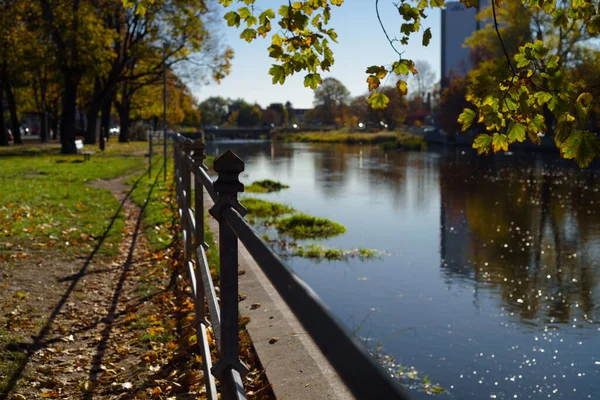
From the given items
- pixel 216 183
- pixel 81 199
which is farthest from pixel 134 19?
pixel 216 183

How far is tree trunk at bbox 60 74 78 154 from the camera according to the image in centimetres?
3042

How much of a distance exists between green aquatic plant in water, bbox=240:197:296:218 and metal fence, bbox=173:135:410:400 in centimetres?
1106

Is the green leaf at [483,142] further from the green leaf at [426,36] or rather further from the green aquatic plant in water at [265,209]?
the green aquatic plant in water at [265,209]

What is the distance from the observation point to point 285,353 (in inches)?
185

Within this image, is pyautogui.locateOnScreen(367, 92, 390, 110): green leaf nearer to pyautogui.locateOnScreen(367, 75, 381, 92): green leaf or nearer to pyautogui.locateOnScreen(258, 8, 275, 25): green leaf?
pyautogui.locateOnScreen(367, 75, 381, 92): green leaf

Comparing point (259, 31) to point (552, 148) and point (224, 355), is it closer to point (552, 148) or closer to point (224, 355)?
point (224, 355)

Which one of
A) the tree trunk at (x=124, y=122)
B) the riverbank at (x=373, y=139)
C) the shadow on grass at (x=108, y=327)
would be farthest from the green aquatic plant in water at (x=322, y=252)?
the riverbank at (x=373, y=139)

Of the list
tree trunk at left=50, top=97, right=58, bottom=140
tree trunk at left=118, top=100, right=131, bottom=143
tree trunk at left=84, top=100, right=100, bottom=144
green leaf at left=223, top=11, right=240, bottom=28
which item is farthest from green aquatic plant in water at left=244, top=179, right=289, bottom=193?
tree trunk at left=50, top=97, right=58, bottom=140

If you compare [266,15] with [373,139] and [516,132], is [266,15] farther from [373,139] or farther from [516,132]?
[373,139]

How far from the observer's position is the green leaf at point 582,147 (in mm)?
3736

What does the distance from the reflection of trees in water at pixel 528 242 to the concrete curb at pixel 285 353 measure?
4673 mm

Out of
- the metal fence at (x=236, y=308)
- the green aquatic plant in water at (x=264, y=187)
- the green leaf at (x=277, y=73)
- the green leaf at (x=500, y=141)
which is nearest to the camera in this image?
the metal fence at (x=236, y=308)

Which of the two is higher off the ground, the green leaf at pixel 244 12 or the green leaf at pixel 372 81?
the green leaf at pixel 244 12

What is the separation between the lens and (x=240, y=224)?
7.74ft
